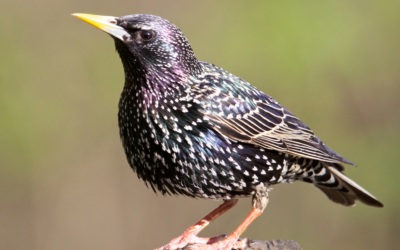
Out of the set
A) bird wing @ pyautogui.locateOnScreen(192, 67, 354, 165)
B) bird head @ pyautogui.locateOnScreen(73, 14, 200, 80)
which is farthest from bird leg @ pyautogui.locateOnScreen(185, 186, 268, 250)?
bird head @ pyautogui.locateOnScreen(73, 14, 200, 80)

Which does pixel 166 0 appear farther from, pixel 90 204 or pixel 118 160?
pixel 90 204

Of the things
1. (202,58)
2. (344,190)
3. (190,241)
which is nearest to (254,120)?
(190,241)

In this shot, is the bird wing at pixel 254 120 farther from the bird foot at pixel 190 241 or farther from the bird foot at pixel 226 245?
the bird foot at pixel 190 241

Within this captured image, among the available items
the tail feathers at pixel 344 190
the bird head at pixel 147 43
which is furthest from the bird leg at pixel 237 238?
the bird head at pixel 147 43

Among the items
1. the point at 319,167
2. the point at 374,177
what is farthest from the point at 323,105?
the point at 319,167

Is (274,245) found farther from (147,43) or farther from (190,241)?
(147,43)

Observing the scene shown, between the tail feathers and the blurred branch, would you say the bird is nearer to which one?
the blurred branch
